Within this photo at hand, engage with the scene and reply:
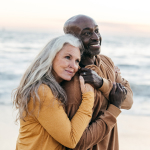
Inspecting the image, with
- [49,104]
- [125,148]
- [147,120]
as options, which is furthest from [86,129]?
[147,120]

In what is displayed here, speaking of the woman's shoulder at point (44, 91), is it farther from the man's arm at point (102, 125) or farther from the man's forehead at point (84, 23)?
the man's forehead at point (84, 23)

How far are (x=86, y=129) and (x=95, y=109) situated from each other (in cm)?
23

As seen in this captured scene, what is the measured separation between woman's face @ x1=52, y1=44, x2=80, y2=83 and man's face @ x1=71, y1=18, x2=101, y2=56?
11 cm

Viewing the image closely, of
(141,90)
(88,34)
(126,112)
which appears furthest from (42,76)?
(141,90)

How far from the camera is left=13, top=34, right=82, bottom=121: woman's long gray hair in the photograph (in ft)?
6.71

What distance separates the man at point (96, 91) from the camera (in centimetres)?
214

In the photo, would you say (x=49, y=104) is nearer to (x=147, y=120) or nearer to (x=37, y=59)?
(x=37, y=59)

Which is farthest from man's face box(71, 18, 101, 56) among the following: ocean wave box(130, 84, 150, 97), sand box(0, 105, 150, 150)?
ocean wave box(130, 84, 150, 97)

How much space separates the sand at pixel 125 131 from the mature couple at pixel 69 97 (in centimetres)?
344

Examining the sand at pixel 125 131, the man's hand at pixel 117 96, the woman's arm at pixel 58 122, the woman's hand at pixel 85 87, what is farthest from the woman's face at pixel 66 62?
the sand at pixel 125 131

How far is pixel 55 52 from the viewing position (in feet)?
7.04

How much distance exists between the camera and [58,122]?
1980 millimetres

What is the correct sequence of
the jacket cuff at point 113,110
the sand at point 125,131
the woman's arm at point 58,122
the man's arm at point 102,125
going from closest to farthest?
the woman's arm at point 58,122, the man's arm at point 102,125, the jacket cuff at point 113,110, the sand at point 125,131

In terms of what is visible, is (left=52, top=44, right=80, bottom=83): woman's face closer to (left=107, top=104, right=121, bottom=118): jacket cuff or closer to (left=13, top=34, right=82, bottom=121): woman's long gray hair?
(left=13, top=34, right=82, bottom=121): woman's long gray hair
